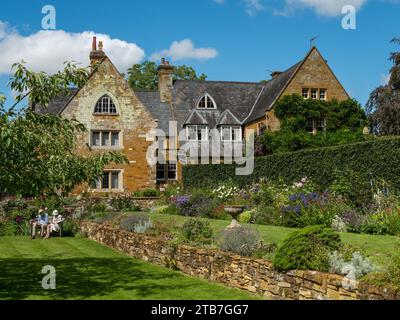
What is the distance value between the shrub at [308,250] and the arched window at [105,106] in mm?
30976

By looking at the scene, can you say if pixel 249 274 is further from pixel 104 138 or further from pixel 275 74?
pixel 275 74

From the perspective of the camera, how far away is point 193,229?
1377 cm

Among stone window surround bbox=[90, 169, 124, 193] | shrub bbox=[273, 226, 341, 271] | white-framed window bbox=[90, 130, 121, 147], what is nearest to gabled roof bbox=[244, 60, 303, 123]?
white-framed window bbox=[90, 130, 121, 147]

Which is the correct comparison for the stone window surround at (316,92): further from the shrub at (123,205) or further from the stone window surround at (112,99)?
the shrub at (123,205)

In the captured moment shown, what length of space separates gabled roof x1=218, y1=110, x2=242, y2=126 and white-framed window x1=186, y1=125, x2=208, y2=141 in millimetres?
1340

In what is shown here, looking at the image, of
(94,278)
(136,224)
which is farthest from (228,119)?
(94,278)

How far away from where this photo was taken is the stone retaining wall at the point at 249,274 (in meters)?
7.70

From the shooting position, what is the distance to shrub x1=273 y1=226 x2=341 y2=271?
8.55m

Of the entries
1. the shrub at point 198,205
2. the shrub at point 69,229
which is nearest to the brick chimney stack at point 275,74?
the shrub at point 198,205

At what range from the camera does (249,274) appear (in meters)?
10.0

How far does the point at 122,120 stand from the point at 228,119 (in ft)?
27.0

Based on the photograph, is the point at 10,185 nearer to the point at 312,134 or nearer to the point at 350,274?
the point at 350,274

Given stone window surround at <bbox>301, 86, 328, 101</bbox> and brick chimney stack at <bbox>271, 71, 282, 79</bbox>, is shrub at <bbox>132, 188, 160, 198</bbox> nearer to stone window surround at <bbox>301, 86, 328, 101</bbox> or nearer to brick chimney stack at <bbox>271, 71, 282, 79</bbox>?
stone window surround at <bbox>301, 86, 328, 101</bbox>
